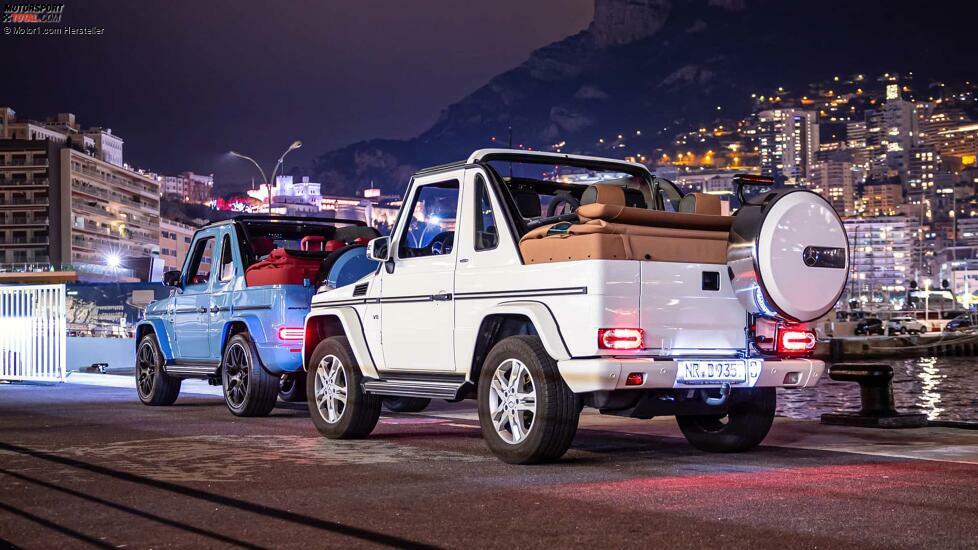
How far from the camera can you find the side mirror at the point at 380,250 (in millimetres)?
10516

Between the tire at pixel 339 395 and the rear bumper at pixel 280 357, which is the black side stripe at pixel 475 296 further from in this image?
the rear bumper at pixel 280 357

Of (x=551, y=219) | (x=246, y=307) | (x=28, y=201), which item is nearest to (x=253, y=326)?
(x=246, y=307)

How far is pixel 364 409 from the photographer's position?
10.7 meters

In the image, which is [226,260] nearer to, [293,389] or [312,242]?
[312,242]

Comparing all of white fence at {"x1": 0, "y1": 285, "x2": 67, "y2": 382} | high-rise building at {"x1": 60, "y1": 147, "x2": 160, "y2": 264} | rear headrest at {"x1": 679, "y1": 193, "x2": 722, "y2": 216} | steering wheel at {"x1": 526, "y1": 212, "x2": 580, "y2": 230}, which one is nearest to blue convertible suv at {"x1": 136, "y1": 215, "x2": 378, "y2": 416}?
steering wheel at {"x1": 526, "y1": 212, "x2": 580, "y2": 230}

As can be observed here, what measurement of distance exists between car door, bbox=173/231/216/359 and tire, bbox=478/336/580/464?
22.5ft

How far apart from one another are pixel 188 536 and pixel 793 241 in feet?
16.0

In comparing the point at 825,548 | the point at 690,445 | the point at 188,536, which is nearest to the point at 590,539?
the point at 825,548

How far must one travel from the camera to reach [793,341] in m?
9.05

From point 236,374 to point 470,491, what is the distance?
744 cm

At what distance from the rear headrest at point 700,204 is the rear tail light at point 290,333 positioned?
500 centimetres

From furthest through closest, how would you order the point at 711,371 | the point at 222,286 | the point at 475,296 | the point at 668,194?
the point at 222,286, the point at 668,194, the point at 475,296, the point at 711,371

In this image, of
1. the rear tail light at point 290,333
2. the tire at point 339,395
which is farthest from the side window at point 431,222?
the rear tail light at point 290,333

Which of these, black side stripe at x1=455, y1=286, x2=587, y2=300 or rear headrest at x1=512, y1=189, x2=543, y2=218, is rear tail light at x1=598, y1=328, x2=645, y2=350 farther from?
rear headrest at x1=512, y1=189, x2=543, y2=218
